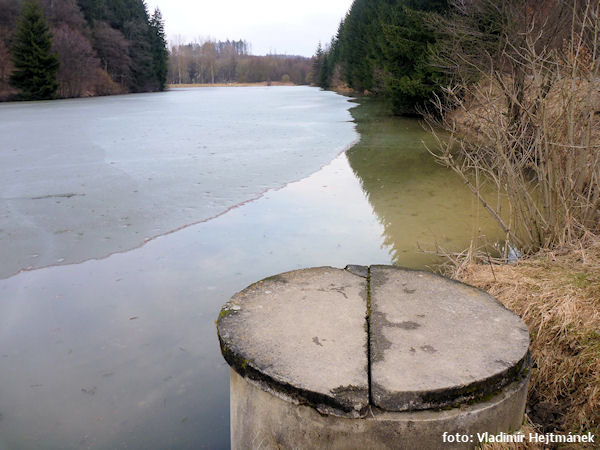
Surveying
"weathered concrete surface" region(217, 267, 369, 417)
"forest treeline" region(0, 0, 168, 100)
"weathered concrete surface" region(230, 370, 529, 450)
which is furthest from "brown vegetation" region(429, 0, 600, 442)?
"forest treeline" region(0, 0, 168, 100)

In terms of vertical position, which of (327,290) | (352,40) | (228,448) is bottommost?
(228,448)

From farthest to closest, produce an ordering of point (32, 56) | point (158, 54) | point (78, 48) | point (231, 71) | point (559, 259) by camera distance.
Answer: point (231, 71)
point (158, 54)
point (78, 48)
point (32, 56)
point (559, 259)

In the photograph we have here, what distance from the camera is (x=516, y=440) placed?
2217 mm

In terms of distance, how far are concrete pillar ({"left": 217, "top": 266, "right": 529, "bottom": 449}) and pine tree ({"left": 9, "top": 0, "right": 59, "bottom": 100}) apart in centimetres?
4182

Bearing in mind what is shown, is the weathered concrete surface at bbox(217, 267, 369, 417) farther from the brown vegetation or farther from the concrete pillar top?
the brown vegetation

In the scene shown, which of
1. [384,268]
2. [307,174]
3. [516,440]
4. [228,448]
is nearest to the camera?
[516,440]

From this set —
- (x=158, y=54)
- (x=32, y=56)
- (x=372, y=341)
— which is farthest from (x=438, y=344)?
(x=158, y=54)

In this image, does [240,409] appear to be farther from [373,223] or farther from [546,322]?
[373,223]

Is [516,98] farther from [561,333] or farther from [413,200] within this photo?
[413,200]

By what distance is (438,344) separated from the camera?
234 centimetres

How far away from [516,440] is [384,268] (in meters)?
1.33

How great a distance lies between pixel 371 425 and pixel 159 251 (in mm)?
3820

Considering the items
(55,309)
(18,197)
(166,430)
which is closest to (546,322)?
(166,430)

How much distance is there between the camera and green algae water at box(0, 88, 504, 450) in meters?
2.89
